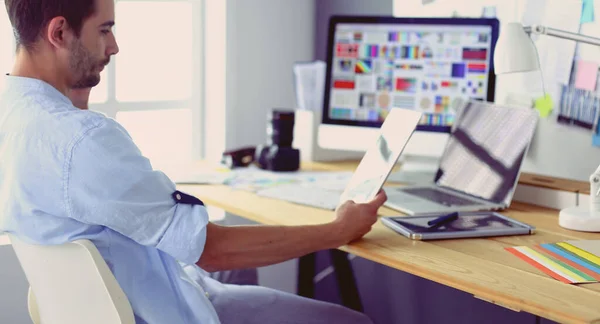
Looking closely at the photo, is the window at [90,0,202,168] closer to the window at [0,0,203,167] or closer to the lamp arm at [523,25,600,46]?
the window at [0,0,203,167]

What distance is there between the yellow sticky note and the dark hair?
1316 millimetres

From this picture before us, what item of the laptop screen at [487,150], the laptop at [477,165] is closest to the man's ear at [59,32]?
the laptop at [477,165]

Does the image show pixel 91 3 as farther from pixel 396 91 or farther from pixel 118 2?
pixel 118 2

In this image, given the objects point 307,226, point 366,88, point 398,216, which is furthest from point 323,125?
point 307,226

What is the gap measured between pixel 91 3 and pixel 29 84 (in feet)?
0.57

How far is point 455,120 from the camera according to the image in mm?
2139

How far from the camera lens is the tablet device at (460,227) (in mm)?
1618

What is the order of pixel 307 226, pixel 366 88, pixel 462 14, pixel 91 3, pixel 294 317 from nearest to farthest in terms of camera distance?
pixel 91 3 < pixel 307 226 < pixel 294 317 < pixel 366 88 < pixel 462 14

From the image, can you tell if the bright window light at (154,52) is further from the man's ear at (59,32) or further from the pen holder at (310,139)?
the man's ear at (59,32)

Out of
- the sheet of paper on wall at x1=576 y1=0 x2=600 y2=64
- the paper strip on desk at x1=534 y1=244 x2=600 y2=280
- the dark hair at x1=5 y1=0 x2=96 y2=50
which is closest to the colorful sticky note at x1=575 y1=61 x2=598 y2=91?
the sheet of paper on wall at x1=576 y1=0 x2=600 y2=64

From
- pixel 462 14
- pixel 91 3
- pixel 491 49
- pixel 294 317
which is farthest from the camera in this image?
pixel 462 14

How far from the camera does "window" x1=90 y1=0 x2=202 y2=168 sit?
2953mm

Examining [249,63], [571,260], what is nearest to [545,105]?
[571,260]

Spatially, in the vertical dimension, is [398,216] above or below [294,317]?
above
